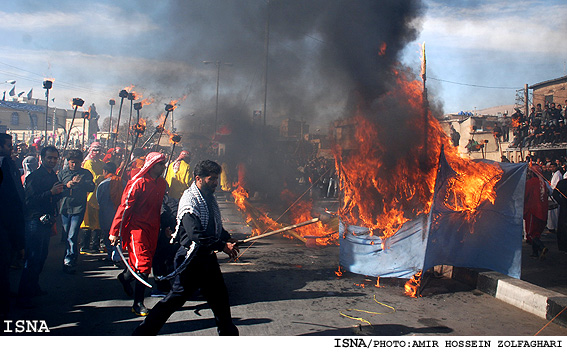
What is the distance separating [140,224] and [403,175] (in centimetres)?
383

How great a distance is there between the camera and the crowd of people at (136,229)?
321cm

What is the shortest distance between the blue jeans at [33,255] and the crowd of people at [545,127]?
15791 mm

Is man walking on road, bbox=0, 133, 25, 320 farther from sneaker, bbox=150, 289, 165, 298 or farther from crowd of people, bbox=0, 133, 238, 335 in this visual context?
sneaker, bbox=150, 289, 165, 298

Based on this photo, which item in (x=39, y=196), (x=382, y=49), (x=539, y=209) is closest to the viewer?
(x=39, y=196)

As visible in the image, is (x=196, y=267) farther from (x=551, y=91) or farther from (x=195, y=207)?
(x=551, y=91)

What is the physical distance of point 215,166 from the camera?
11.4 ft

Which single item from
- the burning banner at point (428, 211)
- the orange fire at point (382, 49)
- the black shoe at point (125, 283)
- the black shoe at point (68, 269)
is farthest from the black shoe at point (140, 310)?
the orange fire at point (382, 49)

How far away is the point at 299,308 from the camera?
4414 millimetres

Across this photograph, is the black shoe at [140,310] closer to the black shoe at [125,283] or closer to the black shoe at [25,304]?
the black shoe at [125,283]

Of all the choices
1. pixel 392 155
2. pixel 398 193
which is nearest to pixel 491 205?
pixel 398 193

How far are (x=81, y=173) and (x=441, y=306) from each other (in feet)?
18.4

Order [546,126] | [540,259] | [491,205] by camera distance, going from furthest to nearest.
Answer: [546,126] → [540,259] → [491,205]

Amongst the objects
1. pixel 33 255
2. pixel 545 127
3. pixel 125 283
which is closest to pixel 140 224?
pixel 125 283

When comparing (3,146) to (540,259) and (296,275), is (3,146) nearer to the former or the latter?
(296,275)
